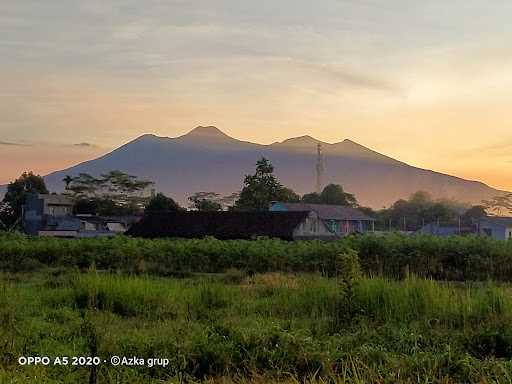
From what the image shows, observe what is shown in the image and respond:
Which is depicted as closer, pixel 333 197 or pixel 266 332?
pixel 266 332

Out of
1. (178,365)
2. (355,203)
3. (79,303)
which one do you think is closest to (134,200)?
(355,203)

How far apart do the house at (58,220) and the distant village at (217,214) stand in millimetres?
95

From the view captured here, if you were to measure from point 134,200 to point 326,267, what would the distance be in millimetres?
59036

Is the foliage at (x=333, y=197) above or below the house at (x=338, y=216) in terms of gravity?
above

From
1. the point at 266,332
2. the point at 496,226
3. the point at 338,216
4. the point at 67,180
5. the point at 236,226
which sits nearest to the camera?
the point at 266,332

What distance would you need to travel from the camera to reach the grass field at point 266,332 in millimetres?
5703

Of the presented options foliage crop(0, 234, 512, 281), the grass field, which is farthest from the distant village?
the grass field

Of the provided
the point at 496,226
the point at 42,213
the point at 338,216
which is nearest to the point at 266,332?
the point at 338,216

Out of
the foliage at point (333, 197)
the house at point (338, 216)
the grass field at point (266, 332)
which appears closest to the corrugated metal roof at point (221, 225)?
the house at point (338, 216)

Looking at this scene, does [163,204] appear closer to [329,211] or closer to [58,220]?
[58,220]

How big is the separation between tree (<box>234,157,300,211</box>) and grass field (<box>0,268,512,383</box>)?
4500 cm

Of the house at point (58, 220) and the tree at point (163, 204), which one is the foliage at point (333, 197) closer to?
the tree at point (163, 204)

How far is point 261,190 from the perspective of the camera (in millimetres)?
59906

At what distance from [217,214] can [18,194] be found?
35476mm
